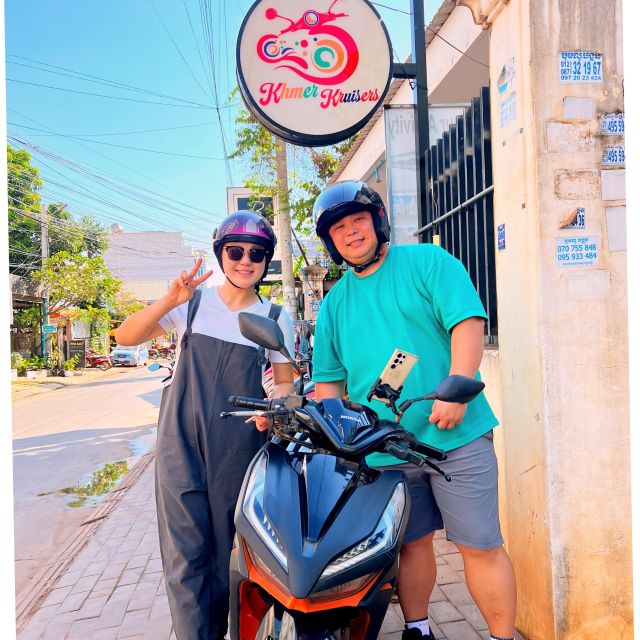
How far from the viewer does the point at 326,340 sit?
2.24m

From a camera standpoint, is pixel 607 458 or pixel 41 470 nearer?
pixel 607 458

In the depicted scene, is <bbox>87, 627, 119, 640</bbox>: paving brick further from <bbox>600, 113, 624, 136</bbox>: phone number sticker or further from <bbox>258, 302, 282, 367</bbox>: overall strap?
<bbox>600, 113, 624, 136</bbox>: phone number sticker

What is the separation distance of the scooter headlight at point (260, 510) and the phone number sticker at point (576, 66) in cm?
216

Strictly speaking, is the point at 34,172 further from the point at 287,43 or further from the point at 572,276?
the point at 572,276

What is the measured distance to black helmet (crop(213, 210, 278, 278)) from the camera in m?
2.36

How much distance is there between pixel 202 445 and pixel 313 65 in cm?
316

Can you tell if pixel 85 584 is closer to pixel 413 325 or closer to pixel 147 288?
pixel 413 325

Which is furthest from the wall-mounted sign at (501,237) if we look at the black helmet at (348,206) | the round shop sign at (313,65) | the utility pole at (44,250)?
the utility pole at (44,250)

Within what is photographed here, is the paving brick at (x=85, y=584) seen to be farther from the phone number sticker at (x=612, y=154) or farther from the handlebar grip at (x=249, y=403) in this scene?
the phone number sticker at (x=612, y=154)

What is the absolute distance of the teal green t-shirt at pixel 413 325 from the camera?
199 centimetres

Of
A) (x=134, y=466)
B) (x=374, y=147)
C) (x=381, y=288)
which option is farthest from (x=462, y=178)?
(x=134, y=466)

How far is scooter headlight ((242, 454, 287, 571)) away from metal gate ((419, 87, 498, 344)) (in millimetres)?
2312

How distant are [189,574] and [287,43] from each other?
3.70 metres

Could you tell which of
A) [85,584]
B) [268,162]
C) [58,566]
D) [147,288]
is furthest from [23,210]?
[147,288]
